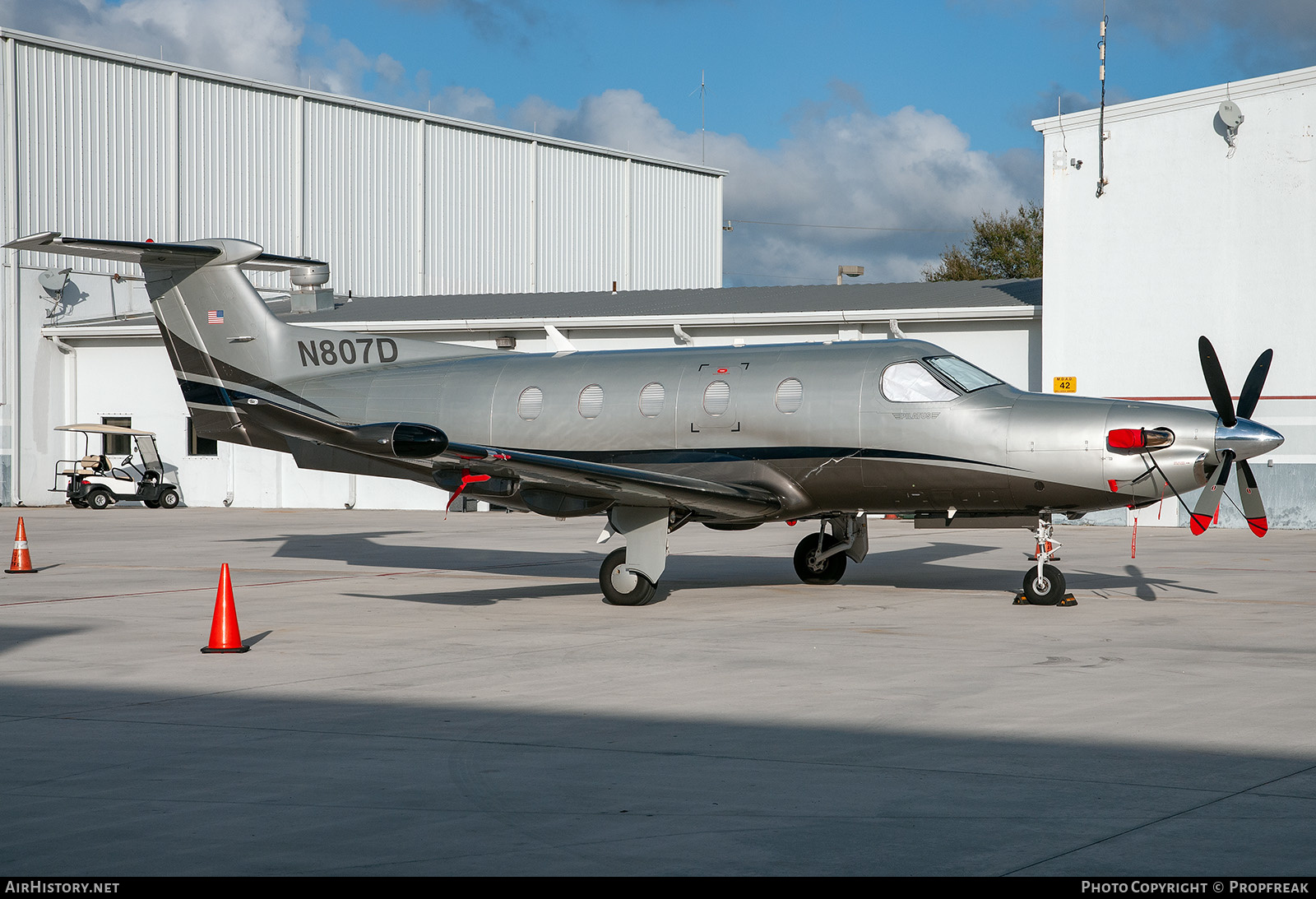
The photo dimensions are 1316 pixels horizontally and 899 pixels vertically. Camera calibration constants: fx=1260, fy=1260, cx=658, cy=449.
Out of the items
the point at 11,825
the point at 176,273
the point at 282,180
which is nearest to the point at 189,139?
the point at 282,180

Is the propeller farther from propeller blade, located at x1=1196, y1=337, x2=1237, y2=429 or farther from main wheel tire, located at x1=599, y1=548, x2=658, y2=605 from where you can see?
main wheel tire, located at x1=599, y1=548, x2=658, y2=605

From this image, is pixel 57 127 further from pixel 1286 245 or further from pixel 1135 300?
pixel 1286 245

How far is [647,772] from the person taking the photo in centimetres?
631

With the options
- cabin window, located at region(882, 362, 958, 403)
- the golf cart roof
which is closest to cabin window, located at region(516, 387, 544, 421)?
cabin window, located at region(882, 362, 958, 403)

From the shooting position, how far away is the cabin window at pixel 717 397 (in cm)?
1452

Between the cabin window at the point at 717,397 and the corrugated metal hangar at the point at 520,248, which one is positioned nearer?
the cabin window at the point at 717,397

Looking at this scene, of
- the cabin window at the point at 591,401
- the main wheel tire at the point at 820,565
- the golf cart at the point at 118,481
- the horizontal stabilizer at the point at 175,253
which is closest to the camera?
the cabin window at the point at 591,401

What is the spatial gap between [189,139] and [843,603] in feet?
115

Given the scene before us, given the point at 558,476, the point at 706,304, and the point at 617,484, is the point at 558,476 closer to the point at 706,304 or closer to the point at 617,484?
the point at 617,484

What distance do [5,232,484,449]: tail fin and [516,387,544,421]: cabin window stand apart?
150cm

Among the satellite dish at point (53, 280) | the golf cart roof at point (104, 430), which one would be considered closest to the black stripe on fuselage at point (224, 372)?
the golf cart roof at point (104, 430)

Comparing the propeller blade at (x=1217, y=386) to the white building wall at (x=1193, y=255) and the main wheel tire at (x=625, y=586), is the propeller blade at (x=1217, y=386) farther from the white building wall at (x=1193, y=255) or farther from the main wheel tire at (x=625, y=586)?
the white building wall at (x=1193, y=255)

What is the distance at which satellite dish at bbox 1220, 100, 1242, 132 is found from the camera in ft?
85.9

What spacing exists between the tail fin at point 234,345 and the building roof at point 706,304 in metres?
15.6
